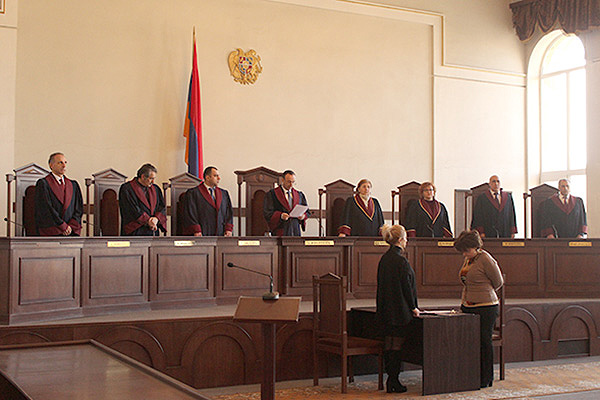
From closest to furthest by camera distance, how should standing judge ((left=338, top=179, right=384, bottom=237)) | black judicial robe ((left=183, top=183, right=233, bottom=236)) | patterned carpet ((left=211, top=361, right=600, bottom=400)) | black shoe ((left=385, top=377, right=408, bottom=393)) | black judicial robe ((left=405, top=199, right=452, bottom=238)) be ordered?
patterned carpet ((left=211, top=361, right=600, bottom=400)) < black shoe ((left=385, top=377, right=408, bottom=393)) < black judicial robe ((left=183, top=183, right=233, bottom=236)) < standing judge ((left=338, top=179, right=384, bottom=237)) < black judicial robe ((left=405, top=199, right=452, bottom=238))

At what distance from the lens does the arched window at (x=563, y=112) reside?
1243 centimetres

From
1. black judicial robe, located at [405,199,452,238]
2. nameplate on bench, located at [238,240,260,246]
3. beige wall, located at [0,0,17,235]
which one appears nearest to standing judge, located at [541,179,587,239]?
black judicial robe, located at [405,199,452,238]

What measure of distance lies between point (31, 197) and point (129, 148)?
96.2 inches

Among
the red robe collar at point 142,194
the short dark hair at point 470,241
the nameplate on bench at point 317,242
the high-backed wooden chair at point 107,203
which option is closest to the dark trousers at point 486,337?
the short dark hair at point 470,241

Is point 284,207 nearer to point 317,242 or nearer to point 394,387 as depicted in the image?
point 317,242

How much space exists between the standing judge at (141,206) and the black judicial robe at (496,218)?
4319 millimetres

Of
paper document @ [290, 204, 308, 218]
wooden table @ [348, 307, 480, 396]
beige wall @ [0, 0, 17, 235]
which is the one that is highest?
beige wall @ [0, 0, 17, 235]

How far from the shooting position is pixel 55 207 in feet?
23.5

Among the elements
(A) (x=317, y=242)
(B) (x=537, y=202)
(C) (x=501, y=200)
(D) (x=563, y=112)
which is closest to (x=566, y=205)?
(B) (x=537, y=202)

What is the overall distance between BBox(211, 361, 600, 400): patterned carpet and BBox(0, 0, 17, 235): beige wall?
15.6 ft

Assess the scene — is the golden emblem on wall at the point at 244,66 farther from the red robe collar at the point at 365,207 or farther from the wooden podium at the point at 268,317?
the wooden podium at the point at 268,317

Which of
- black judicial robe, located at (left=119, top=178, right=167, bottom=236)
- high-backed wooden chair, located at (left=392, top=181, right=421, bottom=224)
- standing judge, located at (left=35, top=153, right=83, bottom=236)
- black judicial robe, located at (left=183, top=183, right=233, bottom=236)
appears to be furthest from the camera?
high-backed wooden chair, located at (left=392, top=181, right=421, bottom=224)

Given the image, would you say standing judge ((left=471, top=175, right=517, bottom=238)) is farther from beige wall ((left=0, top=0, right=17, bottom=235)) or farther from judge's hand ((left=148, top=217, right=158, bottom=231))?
beige wall ((left=0, top=0, right=17, bottom=235))

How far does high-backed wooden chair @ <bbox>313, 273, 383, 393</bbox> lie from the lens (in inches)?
244
